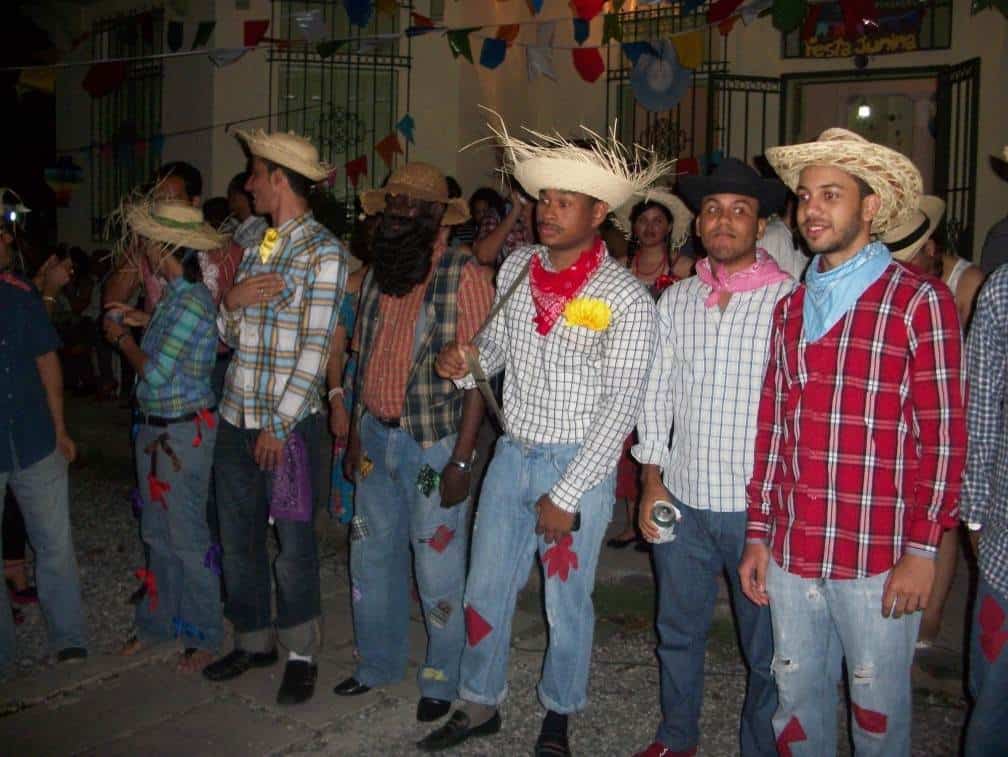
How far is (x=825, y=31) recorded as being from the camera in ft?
38.1

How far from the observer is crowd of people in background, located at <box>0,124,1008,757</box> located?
9.00 ft

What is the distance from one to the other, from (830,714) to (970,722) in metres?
0.39

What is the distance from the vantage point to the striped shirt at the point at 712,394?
3262 millimetres

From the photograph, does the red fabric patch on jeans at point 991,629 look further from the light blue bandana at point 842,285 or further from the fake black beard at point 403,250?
the fake black beard at point 403,250

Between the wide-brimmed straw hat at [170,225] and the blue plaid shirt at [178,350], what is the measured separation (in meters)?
0.19

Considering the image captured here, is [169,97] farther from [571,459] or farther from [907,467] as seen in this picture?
[907,467]

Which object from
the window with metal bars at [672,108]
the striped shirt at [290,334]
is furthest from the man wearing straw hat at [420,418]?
the window with metal bars at [672,108]

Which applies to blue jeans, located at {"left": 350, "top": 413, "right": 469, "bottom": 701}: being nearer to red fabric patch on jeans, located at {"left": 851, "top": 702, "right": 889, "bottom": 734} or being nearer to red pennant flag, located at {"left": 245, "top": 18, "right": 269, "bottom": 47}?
red fabric patch on jeans, located at {"left": 851, "top": 702, "right": 889, "bottom": 734}

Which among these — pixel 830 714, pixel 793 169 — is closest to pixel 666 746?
pixel 830 714

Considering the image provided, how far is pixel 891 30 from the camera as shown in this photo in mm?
11344

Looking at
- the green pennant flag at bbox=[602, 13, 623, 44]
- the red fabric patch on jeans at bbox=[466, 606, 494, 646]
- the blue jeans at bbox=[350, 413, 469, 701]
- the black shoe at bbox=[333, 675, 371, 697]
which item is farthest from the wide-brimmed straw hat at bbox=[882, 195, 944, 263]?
the green pennant flag at bbox=[602, 13, 623, 44]

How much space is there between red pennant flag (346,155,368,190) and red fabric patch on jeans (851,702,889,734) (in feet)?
35.6

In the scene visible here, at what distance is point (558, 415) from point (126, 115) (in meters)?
13.0

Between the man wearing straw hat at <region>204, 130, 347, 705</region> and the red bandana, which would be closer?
the red bandana
